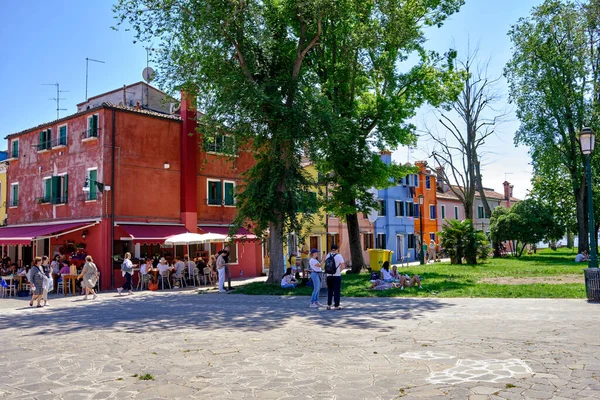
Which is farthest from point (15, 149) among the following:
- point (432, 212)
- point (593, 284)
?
point (432, 212)

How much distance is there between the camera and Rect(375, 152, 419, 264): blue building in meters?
44.4

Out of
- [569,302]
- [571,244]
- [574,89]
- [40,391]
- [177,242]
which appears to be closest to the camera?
[40,391]

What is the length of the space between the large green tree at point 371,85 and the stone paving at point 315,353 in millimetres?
11149

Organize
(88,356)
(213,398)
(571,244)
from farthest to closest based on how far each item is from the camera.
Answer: (571,244), (88,356), (213,398)

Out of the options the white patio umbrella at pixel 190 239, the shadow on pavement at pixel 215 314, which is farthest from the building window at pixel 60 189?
the shadow on pavement at pixel 215 314

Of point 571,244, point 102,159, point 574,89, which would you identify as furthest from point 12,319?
point 571,244

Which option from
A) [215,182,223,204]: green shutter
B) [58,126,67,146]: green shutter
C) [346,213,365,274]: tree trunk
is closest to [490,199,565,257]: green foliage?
[346,213,365,274]: tree trunk

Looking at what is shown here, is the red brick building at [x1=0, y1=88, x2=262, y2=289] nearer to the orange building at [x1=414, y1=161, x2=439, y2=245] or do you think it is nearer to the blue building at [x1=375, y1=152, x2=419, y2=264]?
the blue building at [x1=375, y1=152, x2=419, y2=264]

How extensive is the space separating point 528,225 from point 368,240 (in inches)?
503

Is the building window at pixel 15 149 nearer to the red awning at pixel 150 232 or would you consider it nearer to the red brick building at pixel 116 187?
the red brick building at pixel 116 187

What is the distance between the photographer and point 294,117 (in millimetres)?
19219

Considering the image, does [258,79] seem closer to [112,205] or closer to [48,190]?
[112,205]

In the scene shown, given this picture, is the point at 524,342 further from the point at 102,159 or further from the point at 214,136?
the point at 102,159

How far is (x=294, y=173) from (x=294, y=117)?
2.59 m
